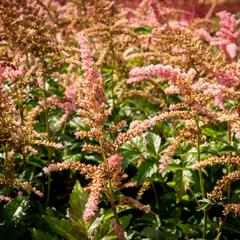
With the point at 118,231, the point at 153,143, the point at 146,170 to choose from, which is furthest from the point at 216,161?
the point at 153,143

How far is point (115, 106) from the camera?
5.58 m

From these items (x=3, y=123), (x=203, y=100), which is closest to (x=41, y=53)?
(x=3, y=123)

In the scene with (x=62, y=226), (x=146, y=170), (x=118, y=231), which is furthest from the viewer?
(x=146, y=170)

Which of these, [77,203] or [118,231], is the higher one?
[77,203]

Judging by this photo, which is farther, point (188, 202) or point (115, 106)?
point (115, 106)

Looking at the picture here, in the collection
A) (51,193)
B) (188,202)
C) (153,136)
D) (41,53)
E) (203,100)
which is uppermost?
(41,53)

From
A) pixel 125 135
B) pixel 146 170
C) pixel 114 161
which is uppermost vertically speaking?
pixel 125 135

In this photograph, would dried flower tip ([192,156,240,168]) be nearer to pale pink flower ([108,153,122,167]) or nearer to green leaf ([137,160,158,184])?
pale pink flower ([108,153,122,167])

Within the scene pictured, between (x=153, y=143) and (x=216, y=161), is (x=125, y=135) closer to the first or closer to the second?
(x=216, y=161)

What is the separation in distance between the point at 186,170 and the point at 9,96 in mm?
1563

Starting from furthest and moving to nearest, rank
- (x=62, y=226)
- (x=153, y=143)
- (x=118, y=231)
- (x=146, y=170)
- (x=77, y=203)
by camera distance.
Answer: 1. (x=153, y=143)
2. (x=146, y=170)
3. (x=77, y=203)
4. (x=62, y=226)
5. (x=118, y=231)

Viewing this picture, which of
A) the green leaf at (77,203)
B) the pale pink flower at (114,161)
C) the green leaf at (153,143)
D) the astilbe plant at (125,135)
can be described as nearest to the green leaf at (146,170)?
the astilbe plant at (125,135)

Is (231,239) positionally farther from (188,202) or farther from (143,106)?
(143,106)

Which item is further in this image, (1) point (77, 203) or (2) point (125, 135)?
(1) point (77, 203)
